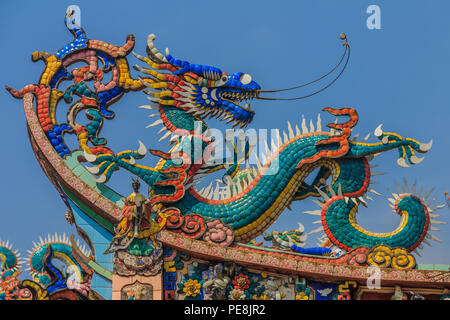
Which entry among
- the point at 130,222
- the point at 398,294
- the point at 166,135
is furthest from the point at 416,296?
the point at 166,135

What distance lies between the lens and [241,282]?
66.6 feet

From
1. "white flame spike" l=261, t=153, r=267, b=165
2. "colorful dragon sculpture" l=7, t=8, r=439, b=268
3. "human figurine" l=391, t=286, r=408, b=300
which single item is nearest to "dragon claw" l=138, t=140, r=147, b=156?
"colorful dragon sculpture" l=7, t=8, r=439, b=268

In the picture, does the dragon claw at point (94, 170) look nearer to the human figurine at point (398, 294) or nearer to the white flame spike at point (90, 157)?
the white flame spike at point (90, 157)

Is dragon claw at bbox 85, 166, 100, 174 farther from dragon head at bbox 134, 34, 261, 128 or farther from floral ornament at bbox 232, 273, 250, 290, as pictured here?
floral ornament at bbox 232, 273, 250, 290

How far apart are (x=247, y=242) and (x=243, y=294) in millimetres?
1218

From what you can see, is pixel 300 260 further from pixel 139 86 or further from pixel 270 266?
pixel 139 86

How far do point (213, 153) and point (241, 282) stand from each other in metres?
2.61

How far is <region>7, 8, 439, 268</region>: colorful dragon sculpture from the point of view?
68.4ft

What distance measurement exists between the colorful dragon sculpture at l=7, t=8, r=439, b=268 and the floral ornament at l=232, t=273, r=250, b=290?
69cm

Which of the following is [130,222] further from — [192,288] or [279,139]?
[279,139]
